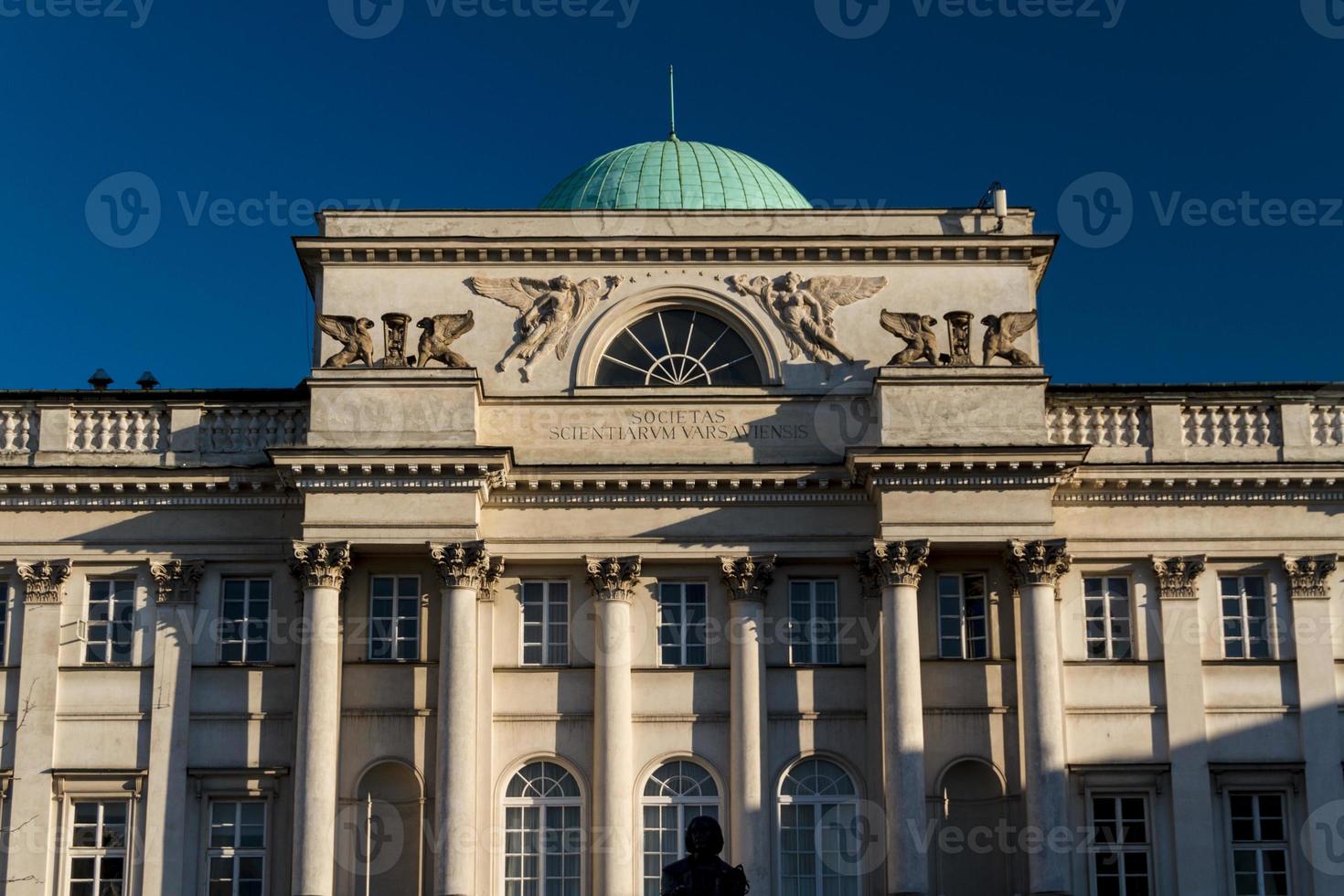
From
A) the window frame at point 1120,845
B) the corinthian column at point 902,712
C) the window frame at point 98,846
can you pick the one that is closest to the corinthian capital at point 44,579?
the window frame at point 98,846

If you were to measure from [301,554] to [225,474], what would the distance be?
2317 millimetres

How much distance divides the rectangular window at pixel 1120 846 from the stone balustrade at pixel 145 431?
1469cm

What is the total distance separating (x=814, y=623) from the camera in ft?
116

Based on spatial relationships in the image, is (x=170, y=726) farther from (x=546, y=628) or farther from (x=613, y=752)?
(x=613, y=752)

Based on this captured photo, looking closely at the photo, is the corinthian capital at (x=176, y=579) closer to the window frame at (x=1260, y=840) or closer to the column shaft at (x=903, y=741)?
the column shaft at (x=903, y=741)

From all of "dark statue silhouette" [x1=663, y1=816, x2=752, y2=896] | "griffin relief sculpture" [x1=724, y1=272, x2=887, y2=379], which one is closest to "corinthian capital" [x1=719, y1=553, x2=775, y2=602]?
"griffin relief sculpture" [x1=724, y1=272, x2=887, y2=379]

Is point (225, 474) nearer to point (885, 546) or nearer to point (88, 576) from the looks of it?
point (88, 576)

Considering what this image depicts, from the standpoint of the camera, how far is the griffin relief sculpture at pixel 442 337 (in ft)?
116

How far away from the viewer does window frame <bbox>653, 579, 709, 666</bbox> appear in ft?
116

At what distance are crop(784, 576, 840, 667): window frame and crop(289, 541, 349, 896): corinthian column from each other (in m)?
7.42

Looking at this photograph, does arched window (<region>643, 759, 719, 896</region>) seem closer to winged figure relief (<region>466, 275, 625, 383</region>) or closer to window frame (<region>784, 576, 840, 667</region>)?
window frame (<region>784, 576, 840, 667</region>)

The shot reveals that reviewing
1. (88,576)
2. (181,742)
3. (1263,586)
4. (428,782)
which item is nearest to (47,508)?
(88,576)

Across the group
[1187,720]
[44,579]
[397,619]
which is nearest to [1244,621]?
[1187,720]

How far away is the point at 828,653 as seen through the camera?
3541cm
